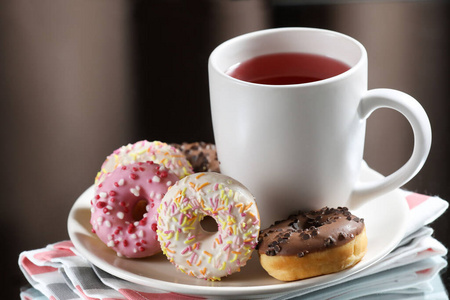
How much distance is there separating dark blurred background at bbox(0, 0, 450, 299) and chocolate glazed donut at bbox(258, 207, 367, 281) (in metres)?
0.30

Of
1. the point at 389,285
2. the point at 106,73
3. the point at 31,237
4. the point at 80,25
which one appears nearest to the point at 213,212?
the point at 389,285

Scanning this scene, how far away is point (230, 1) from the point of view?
2.25m

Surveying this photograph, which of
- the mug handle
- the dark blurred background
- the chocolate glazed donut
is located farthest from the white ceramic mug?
the dark blurred background

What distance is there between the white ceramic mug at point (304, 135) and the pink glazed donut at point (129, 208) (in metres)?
0.13

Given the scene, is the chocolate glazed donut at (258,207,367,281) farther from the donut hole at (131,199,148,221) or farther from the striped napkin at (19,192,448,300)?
the donut hole at (131,199,148,221)

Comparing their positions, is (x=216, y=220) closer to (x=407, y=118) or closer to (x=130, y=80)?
(x=407, y=118)

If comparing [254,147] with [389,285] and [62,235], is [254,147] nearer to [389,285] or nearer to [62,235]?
[389,285]

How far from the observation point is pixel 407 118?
47.0 inches

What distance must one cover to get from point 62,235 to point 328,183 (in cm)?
50

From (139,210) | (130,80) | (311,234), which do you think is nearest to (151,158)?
(139,210)

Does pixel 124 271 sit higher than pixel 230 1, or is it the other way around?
pixel 230 1

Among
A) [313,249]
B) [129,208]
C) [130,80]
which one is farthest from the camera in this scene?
[130,80]

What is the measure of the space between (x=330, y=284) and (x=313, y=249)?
11 centimetres

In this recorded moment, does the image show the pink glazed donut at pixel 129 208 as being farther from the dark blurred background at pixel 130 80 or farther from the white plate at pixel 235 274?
the dark blurred background at pixel 130 80
